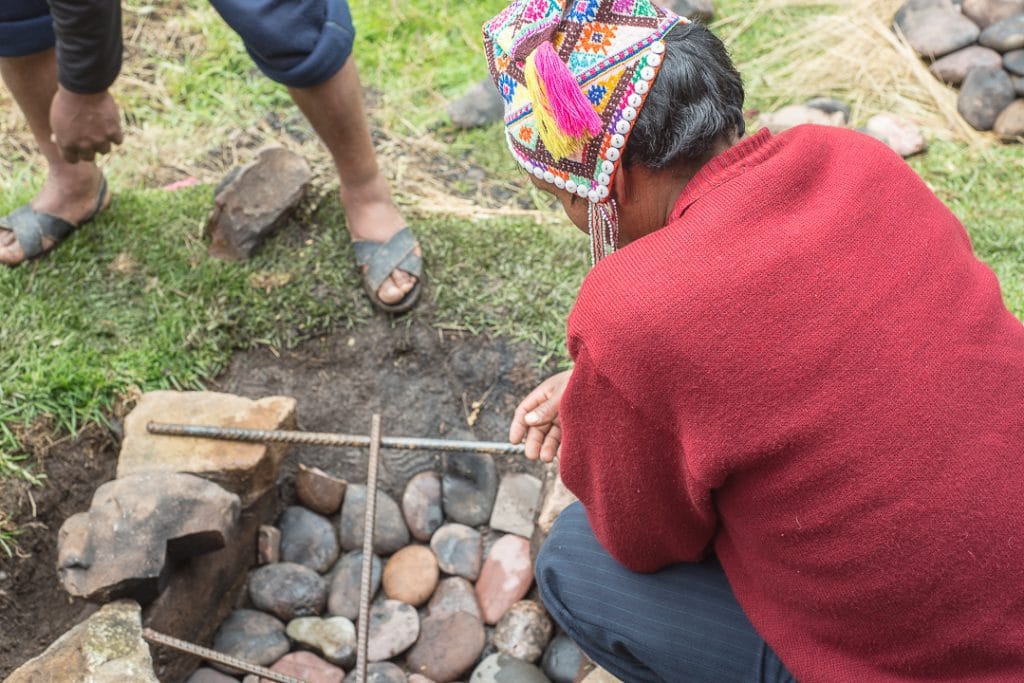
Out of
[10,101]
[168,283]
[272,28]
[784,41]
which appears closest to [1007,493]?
[272,28]

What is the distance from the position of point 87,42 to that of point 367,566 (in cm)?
155

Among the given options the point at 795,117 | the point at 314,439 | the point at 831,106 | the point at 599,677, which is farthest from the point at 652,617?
the point at 831,106

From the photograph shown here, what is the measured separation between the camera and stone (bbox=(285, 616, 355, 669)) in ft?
8.04

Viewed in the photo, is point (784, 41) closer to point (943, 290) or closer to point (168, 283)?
point (168, 283)

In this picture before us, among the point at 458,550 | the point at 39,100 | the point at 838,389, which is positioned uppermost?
the point at 838,389

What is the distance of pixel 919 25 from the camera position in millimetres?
4309

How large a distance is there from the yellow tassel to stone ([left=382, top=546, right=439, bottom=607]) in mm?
1532

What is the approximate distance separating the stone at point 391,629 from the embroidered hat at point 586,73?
149cm

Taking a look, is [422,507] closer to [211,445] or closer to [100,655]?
[211,445]

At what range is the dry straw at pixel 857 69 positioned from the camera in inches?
158

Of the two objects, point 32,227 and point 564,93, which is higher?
point 564,93

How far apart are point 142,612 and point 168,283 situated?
122 cm

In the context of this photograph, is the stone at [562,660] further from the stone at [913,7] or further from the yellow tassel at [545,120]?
the stone at [913,7]

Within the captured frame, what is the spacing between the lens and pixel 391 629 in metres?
2.52
